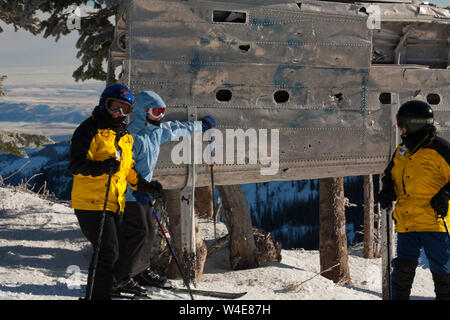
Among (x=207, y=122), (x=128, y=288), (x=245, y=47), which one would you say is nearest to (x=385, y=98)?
(x=245, y=47)

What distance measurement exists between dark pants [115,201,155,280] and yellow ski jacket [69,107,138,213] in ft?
1.90

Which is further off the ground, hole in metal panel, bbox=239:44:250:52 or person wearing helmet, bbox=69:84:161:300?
hole in metal panel, bbox=239:44:250:52

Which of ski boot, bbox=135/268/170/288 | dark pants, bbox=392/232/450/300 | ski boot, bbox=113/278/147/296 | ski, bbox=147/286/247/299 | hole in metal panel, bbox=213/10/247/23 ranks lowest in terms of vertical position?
ski, bbox=147/286/247/299

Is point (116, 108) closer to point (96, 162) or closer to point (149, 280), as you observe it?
point (96, 162)

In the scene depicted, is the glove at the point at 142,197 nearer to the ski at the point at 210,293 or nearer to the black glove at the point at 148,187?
the black glove at the point at 148,187

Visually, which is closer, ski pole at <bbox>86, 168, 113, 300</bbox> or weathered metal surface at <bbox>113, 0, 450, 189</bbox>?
ski pole at <bbox>86, 168, 113, 300</bbox>

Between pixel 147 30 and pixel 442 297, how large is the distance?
14.2 ft

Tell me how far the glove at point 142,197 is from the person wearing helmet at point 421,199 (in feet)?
8.06

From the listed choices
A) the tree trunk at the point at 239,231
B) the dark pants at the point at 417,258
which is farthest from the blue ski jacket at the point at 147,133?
the tree trunk at the point at 239,231

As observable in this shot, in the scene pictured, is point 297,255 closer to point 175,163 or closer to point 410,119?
point 175,163

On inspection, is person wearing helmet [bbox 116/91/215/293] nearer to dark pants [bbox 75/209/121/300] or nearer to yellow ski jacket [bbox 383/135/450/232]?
dark pants [bbox 75/209/121/300]

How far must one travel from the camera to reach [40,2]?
10.1 metres

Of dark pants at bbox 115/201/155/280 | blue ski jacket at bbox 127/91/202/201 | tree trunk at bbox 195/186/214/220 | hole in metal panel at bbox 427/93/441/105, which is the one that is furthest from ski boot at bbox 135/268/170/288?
tree trunk at bbox 195/186/214/220

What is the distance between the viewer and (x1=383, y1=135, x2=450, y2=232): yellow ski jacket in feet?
15.6
